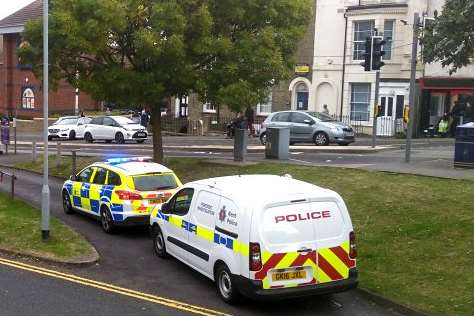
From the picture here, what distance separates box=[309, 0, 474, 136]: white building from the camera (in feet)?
112

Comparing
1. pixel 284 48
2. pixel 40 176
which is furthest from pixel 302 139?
pixel 40 176

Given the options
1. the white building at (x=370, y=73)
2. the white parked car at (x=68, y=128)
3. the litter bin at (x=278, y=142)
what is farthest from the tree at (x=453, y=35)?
the white parked car at (x=68, y=128)

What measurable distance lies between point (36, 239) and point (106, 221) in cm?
168

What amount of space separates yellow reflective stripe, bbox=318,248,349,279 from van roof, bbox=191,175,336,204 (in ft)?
2.50

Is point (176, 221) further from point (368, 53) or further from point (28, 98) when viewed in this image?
point (28, 98)

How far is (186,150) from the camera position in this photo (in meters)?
28.2

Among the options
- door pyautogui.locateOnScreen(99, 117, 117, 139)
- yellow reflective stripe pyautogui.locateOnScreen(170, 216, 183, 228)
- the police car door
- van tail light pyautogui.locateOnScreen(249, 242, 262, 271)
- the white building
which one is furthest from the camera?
door pyautogui.locateOnScreen(99, 117, 117, 139)

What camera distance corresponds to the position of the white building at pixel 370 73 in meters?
34.2

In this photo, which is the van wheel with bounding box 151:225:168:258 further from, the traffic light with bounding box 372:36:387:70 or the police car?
the traffic light with bounding box 372:36:387:70

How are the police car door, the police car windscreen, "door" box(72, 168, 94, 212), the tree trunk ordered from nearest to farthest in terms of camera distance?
the police car door, the police car windscreen, "door" box(72, 168, 94, 212), the tree trunk

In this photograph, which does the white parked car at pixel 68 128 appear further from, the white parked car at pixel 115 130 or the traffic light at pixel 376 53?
the traffic light at pixel 376 53

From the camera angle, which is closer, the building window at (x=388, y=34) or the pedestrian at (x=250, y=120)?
the building window at (x=388, y=34)

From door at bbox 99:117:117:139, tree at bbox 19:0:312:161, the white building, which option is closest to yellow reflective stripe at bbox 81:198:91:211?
tree at bbox 19:0:312:161

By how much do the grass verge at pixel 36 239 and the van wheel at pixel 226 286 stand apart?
3243mm
